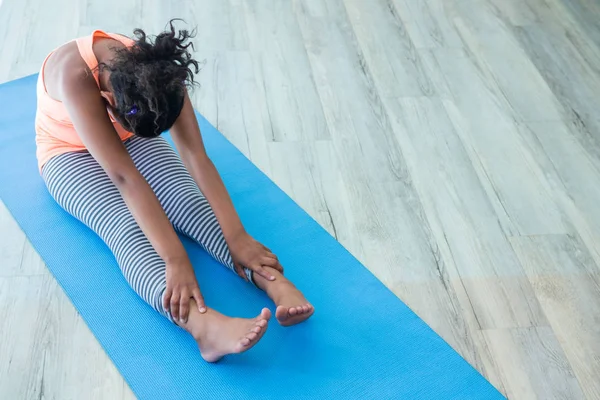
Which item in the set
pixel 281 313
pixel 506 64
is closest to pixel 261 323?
pixel 281 313

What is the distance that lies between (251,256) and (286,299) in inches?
5.5

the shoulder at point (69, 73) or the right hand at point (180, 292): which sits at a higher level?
the shoulder at point (69, 73)

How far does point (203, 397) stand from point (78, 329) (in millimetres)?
346

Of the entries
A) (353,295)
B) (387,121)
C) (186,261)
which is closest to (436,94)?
(387,121)

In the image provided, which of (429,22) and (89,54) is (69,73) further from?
(429,22)

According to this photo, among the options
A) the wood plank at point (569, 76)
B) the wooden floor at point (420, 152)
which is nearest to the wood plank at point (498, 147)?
the wooden floor at point (420, 152)

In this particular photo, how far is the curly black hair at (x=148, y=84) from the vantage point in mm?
1390

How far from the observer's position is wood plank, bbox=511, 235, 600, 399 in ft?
5.30

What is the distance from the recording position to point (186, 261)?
1576 mm

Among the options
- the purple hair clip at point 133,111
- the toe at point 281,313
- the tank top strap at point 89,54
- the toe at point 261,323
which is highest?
the purple hair clip at point 133,111

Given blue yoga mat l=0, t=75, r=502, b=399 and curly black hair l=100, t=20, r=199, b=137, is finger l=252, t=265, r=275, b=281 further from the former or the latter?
curly black hair l=100, t=20, r=199, b=137

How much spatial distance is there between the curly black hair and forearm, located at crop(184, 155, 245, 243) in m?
0.22

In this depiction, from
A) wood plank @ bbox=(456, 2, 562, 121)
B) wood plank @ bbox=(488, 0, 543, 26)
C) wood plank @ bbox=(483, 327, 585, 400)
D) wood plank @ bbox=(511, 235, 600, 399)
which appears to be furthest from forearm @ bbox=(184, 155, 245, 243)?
wood plank @ bbox=(488, 0, 543, 26)

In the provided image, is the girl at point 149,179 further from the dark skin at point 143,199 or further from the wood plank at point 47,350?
the wood plank at point 47,350
